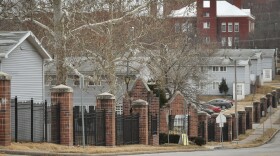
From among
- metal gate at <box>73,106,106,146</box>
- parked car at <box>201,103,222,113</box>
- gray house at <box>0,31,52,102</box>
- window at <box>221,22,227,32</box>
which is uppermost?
window at <box>221,22,227,32</box>

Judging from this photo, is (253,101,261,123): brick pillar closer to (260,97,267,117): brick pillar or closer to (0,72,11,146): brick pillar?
(260,97,267,117): brick pillar

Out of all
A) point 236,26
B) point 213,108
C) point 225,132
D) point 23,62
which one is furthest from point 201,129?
point 236,26

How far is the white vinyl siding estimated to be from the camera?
33156 millimetres

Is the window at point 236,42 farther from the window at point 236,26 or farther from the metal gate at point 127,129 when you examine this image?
the metal gate at point 127,129

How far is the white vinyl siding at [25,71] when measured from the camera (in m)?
33.2

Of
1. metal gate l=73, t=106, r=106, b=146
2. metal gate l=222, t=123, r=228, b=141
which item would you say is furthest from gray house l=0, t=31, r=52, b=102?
metal gate l=222, t=123, r=228, b=141

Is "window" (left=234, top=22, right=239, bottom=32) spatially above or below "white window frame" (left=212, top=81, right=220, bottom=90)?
above

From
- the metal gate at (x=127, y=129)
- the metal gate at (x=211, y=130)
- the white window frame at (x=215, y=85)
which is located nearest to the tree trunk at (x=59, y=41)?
the metal gate at (x=127, y=129)

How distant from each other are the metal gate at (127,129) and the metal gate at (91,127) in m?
1.87

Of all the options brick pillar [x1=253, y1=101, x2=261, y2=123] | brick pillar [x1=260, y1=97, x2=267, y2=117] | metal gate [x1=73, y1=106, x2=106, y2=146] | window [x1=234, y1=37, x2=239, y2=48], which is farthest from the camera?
window [x1=234, y1=37, x2=239, y2=48]

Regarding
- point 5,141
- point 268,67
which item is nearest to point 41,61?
point 5,141

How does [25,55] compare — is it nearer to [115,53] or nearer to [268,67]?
[115,53]

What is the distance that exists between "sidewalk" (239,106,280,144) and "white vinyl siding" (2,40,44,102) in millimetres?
24253

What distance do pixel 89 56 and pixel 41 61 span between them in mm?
8920
